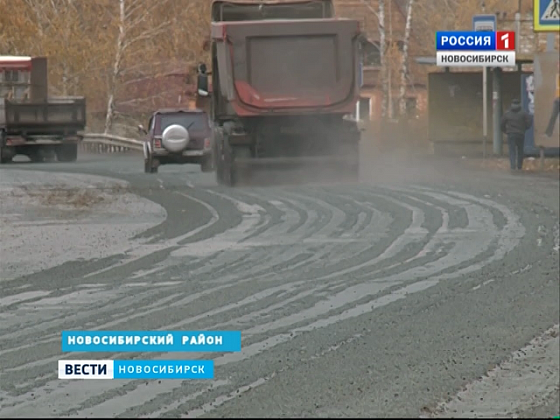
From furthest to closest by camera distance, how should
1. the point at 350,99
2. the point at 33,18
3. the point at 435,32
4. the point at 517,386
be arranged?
1. the point at 517,386
2. the point at 435,32
3. the point at 350,99
4. the point at 33,18

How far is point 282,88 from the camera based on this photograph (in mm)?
4488

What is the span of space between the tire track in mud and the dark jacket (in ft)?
6.60

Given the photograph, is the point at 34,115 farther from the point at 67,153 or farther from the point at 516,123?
the point at 516,123

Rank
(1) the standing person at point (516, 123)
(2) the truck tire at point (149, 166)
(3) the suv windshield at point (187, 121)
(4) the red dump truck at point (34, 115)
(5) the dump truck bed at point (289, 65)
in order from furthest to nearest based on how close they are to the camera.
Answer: (1) the standing person at point (516, 123) → (5) the dump truck bed at point (289, 65) → (2) the truck tire at point (149, 166) → (3) the suv windshield at point (187, 121) → (4) the red dump truck at point (34, 115)

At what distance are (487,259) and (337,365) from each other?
7967 millimetres

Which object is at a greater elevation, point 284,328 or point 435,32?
point 435,32

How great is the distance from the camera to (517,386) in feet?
33.4

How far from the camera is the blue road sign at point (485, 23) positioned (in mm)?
4652

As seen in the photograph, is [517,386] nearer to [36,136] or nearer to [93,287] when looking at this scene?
[93,287]

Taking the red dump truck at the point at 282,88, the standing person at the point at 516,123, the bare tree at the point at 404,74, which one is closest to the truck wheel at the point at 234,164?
the red dump truck at the point at 282,88

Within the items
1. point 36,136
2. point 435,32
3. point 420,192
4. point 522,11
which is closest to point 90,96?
point 36,136
